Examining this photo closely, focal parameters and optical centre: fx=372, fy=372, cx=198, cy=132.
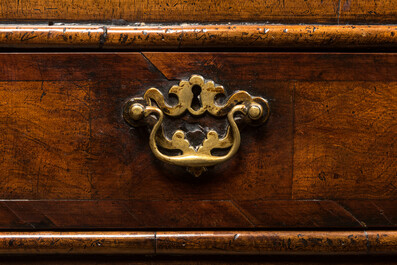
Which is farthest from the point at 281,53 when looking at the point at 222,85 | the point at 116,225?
the point at 116,225

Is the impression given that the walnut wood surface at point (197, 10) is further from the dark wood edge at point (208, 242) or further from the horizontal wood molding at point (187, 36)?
the dark wood edge at point (208, 242)

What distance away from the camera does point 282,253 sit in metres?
0.48

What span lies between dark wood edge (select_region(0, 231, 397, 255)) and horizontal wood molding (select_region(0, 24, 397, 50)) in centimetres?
24

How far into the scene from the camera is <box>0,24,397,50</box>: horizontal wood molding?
0.44m

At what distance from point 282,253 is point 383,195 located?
0.48 feet

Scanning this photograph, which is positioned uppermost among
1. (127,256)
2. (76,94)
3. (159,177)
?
(76,94)

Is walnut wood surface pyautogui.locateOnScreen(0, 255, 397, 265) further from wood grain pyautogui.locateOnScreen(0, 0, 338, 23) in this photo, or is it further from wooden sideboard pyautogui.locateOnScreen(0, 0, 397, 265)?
wood grain pyautogui.locateOnScreen(0, 0, 338, 23)

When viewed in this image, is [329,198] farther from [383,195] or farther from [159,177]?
[159,177]

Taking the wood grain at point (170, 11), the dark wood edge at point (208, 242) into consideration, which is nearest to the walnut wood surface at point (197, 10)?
the wood grain at point (170, 11)

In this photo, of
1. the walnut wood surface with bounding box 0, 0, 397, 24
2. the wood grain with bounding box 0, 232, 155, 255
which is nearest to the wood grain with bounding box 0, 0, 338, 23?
the walnut wood surface with bounding box 0, 0, 397, 24

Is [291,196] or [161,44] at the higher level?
[161,44]

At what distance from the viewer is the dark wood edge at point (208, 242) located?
47cm

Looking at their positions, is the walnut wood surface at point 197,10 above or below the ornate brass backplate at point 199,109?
above

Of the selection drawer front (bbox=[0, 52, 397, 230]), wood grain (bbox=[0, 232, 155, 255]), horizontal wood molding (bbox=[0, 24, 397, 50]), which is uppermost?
horizontal wood molding (bbox=[0, 24, 397, 50])
